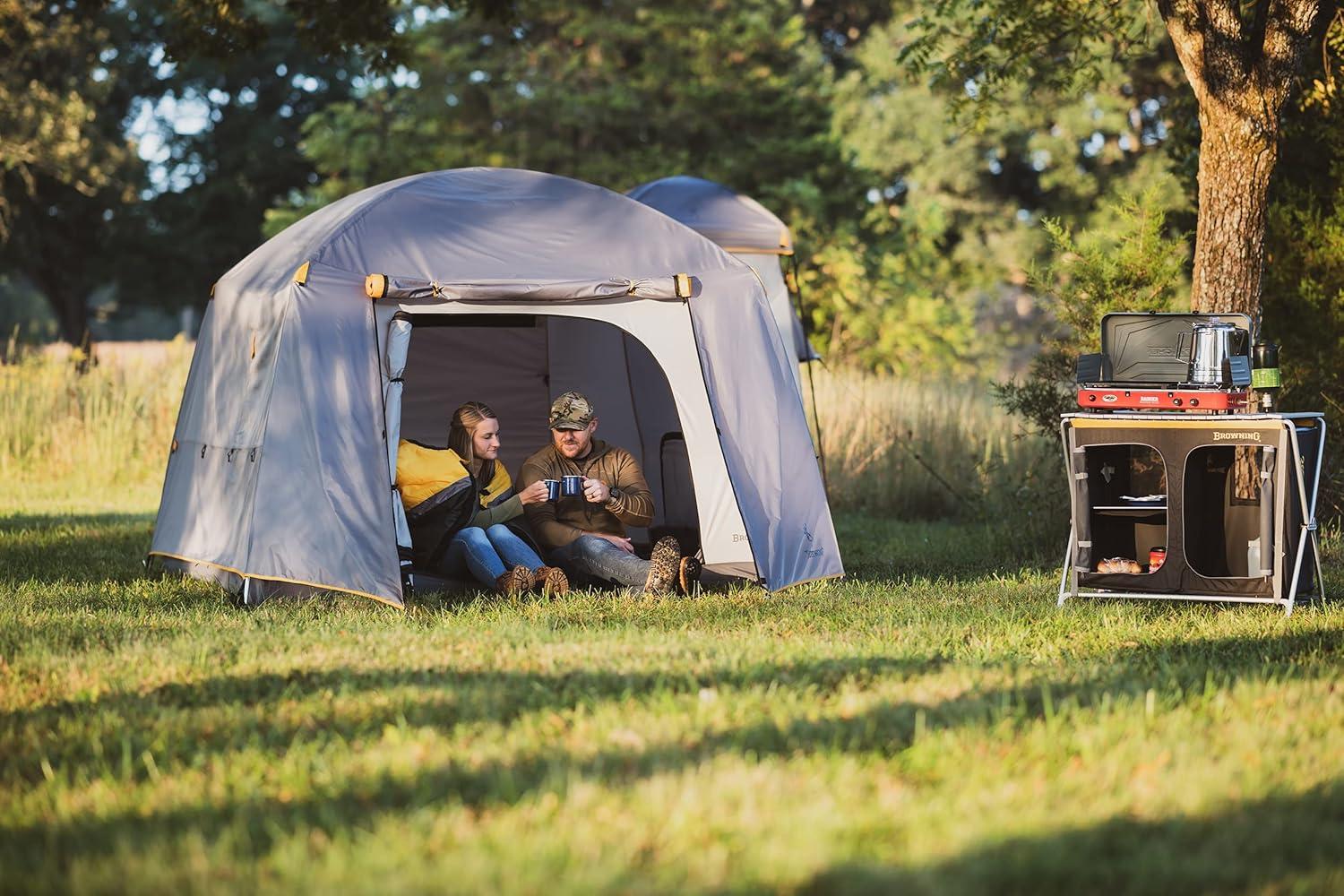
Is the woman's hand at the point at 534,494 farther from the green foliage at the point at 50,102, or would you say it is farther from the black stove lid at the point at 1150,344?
the green foliage at the point at 50,102

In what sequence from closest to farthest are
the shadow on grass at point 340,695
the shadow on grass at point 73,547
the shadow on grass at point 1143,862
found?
the shadow on grass at point 1143,862 < the shadow on grass at point 340,695 < the shadow on grass at point 73,547

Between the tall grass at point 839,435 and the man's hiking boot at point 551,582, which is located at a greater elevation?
the tall grass at point 839,435

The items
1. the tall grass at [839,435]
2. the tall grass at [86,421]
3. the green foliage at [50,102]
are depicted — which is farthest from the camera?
the green foliage at [50,102]

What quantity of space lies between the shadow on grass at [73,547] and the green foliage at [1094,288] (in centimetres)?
489

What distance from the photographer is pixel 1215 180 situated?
23.5 ft

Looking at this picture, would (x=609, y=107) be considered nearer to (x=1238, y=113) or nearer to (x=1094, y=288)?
(x=1094, y=288)

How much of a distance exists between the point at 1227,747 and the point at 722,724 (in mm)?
1347

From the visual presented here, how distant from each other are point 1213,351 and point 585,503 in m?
3.03

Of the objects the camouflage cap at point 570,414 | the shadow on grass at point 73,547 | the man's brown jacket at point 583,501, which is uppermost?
the camouflage cap at point 570,414

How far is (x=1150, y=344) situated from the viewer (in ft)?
20.7

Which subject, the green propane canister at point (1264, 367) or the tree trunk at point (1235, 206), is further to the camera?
the tree trunk at point (1235, 206)

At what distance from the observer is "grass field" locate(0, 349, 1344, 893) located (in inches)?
122

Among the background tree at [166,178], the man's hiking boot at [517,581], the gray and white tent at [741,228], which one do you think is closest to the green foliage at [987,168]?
the background tree at [166,178]

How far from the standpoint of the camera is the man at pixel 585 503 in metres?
7.05
